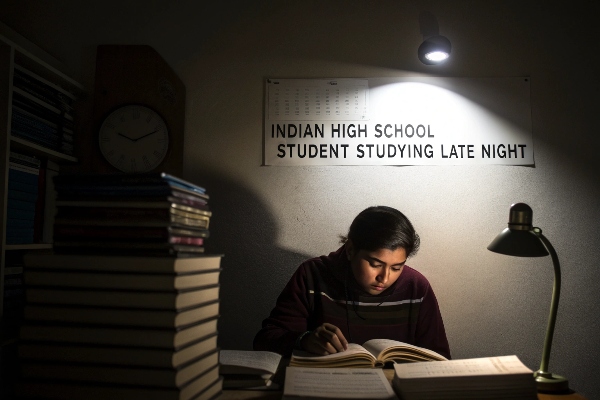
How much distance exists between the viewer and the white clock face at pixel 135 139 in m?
2.13

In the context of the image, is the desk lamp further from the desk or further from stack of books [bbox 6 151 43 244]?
stack of books [bbox 6 151 43 244]

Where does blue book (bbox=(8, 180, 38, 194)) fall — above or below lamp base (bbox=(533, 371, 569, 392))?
above

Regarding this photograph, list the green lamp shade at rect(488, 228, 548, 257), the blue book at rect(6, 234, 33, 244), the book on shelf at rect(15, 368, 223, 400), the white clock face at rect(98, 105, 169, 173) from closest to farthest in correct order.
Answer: the book on shelf at rect(15, 368, 223, 400), the green lamp shade at rect(488, 228, 548, 257), the blue book at rect(6, 234, 33, 244), the white clock face at rect(98, 105, 169, 173)

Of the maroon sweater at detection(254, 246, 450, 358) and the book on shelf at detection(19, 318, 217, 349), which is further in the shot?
the maroon sweater at detection(254, 246, 450, 358)

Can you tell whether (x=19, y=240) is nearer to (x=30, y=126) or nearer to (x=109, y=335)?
(x=30, y=126)

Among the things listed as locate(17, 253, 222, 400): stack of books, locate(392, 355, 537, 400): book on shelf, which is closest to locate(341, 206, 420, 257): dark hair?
locate(392, 355, 537, 400): book on shelf

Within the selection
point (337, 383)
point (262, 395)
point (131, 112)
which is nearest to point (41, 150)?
point (131, 112)

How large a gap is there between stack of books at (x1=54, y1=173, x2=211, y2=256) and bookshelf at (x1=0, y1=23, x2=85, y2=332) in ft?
3.31

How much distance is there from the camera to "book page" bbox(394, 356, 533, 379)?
3.25 ft

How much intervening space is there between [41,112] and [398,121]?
1.60 m

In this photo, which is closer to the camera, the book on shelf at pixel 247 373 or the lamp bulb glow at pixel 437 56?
the book on shelf at pixel 247 373

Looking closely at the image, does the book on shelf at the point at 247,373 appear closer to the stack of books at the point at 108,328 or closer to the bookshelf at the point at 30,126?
the stack of books at the point at 108,328

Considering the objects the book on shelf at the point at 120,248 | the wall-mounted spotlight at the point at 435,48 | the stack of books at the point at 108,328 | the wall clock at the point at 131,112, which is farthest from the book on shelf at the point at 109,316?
the wall-mounted spotlight at the point at 435,48

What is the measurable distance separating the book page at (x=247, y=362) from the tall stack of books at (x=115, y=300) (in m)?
0.19
